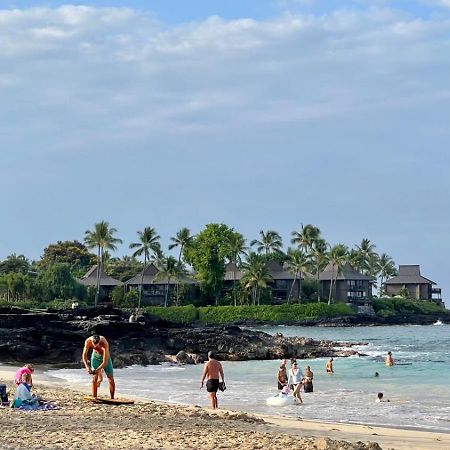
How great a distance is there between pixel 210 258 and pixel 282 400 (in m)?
82.7

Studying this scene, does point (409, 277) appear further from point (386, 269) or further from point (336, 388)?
point (336, 388)

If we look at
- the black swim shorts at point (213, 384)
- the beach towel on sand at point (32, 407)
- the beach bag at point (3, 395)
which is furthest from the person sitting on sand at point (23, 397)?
the black swim shorts at point (213, 384)

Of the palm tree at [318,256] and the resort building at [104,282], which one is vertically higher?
the palm tree at [318,256]

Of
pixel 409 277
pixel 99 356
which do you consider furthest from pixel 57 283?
pixel 99 356

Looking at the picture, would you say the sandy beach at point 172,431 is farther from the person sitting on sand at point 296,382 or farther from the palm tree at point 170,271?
the palm tree at point 170,271

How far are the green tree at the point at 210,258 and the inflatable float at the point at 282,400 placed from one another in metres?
82.0

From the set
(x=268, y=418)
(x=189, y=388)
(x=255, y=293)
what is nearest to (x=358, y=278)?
(x=255, y=293)

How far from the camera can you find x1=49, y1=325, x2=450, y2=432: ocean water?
66.7 ft

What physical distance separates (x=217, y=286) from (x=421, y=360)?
62171 millimetres

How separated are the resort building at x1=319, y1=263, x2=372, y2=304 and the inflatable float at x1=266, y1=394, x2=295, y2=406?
95309 millimetres

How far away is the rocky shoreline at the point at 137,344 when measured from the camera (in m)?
40.6

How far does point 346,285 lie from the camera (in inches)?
4663

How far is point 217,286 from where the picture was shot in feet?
348

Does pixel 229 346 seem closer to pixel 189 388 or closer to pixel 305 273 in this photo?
pixel 189 388
